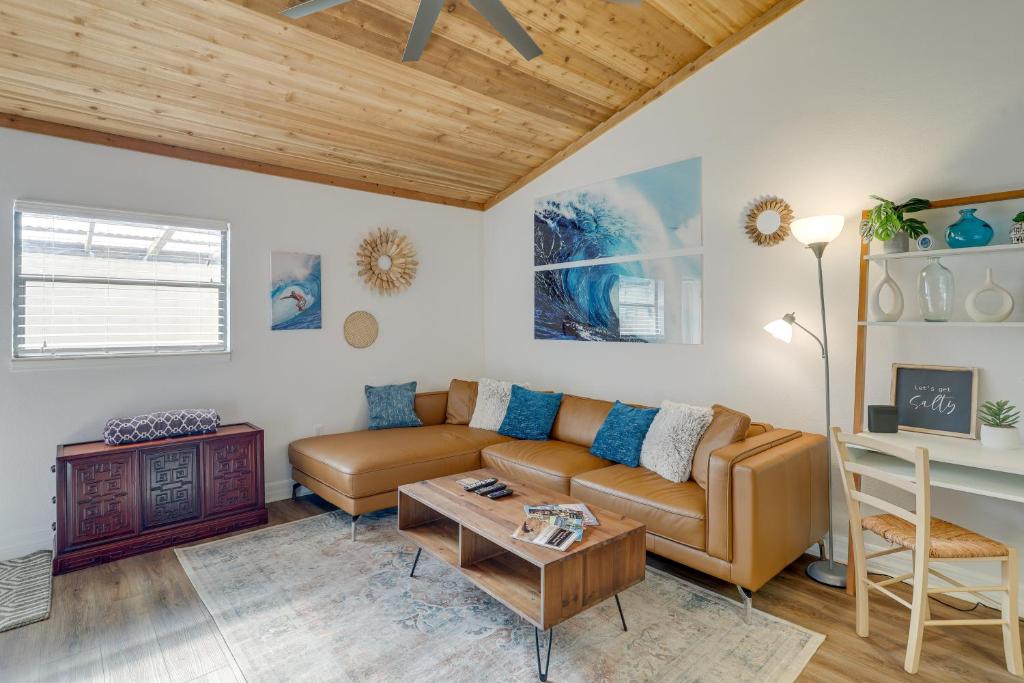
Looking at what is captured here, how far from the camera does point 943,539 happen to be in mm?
2174

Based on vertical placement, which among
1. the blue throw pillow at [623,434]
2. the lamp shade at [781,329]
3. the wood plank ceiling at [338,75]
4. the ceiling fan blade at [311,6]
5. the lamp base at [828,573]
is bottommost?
the lamp base at [828,573]

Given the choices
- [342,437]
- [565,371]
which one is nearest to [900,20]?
[565,371]

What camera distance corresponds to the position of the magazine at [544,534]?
2148 mm

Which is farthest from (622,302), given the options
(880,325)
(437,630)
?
(437,630)

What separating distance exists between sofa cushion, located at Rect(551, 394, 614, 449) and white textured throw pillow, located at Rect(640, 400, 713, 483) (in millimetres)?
651

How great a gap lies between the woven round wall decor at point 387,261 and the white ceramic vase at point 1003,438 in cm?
408

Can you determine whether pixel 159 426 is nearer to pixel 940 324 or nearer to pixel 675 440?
pixel 675 440

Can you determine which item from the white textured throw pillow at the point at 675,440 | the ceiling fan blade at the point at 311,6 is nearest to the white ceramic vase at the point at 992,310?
the white textured throw pillow at the point at 675,440

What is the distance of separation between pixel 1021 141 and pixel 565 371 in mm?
3136

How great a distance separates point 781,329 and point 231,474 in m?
3.54

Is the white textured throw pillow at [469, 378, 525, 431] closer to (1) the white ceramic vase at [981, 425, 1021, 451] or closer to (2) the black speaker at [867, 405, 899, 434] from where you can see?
(2) the black speaker at [867, 405, 899, 434]

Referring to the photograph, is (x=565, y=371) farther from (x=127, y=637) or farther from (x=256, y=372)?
(x=127, y=637)

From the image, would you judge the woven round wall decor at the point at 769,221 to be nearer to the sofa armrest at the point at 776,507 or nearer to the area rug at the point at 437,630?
the sofa armrest at the point at 776,507

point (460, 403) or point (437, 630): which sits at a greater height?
point (460, 403)
